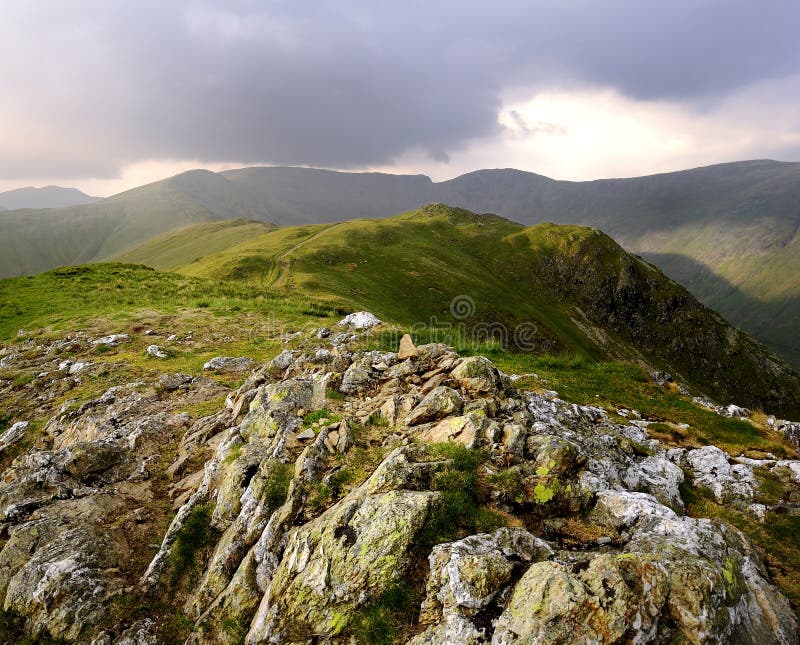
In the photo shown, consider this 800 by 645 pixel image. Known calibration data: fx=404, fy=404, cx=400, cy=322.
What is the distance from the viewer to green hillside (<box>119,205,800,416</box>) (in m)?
88.0

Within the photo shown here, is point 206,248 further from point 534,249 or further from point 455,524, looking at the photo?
point 455,524

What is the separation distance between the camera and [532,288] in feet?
422

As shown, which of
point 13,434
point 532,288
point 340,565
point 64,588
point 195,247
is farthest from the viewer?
point 195,247

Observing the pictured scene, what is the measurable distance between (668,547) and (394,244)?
117 m

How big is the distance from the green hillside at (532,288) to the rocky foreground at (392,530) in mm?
59572

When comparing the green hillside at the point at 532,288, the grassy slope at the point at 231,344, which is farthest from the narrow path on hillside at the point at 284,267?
the grassy slope at the point at 231,344

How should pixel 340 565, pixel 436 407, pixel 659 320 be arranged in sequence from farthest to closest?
1. pixel 659 320
2. pixel 436 407
3. pixel 340 565

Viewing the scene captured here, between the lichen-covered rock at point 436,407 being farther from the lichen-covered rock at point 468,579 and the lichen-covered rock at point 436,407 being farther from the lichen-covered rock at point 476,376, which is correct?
the lichen-covered rock at point 468,579

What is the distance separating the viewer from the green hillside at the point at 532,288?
3464 inches

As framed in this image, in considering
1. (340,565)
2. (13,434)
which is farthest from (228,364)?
(340,565)

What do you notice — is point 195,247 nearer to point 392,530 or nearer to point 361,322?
point 361,322

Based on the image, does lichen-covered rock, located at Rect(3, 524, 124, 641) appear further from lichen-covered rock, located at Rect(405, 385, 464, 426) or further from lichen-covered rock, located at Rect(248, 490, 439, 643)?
lichen-covered rock, located at Rect(405, 385, 464, 426)

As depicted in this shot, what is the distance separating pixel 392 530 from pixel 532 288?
5095 inches

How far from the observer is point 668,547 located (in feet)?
22.5
